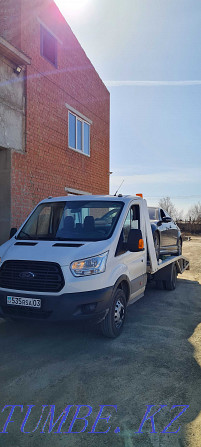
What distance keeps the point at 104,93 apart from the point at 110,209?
12.1 meters

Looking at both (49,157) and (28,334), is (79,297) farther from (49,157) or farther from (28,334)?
(49,157)

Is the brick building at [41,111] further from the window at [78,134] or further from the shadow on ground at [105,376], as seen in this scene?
the shadow on ground at [105,376]

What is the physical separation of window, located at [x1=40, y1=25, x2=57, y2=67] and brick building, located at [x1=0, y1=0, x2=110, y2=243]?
0.10 feet

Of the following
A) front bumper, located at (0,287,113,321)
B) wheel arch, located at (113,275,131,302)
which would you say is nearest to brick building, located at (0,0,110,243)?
wheel arch, located at (113,275,131,302)

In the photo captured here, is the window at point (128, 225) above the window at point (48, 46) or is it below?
below

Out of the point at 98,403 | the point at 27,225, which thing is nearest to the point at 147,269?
the point at 27,225

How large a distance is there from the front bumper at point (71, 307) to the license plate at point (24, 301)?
37 mm

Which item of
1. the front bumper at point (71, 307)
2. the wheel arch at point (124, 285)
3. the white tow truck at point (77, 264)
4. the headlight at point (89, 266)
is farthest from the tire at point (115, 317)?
the headlight at point (89, 266)

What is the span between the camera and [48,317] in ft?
13.7

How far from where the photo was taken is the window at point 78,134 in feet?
41.8

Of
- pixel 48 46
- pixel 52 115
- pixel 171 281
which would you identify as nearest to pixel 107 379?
pixel 171 281

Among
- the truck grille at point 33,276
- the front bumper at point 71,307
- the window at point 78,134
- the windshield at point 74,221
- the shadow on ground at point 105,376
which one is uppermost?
the window at point 78,134

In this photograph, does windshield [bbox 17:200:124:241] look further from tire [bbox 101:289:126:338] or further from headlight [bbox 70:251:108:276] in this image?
tire [bbox 101:289:126:338]

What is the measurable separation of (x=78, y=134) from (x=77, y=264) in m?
10.0
